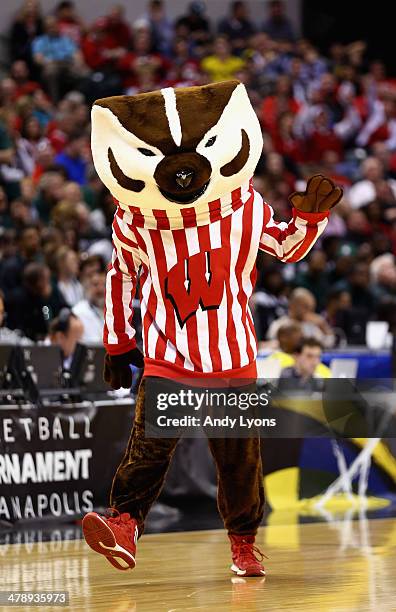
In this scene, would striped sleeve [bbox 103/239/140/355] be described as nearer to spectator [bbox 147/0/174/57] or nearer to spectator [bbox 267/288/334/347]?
spectator [bbox 267/288/334/347]

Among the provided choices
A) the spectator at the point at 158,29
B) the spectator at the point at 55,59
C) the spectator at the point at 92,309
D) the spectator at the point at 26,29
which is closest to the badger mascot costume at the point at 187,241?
the spectator at the point at 92,309

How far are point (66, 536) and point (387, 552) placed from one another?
1.69 meters

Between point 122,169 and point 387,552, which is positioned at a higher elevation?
point 122,169

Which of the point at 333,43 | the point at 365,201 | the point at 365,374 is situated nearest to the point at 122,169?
the point at 365,374

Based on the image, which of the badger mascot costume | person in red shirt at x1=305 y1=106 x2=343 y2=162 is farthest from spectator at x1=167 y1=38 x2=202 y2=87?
the badger mascot costume

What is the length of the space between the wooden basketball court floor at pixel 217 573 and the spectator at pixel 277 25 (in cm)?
1126

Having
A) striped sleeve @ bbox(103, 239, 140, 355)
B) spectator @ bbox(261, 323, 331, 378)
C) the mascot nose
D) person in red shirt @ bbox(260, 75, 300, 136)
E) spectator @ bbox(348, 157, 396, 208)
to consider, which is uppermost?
person in red shirt @ bbox(260, 75, 300, 136)

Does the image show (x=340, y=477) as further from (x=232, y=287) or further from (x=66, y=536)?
(x=232, y=287)

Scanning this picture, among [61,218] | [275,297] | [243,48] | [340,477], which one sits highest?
[243,48]

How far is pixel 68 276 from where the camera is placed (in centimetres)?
967

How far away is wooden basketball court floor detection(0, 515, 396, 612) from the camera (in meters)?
4.66

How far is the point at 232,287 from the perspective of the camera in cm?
505

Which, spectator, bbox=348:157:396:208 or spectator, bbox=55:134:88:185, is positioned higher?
spectator, bbox=55:134:88:185

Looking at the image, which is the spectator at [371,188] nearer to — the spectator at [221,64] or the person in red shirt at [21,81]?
the spectator at [221,64]
